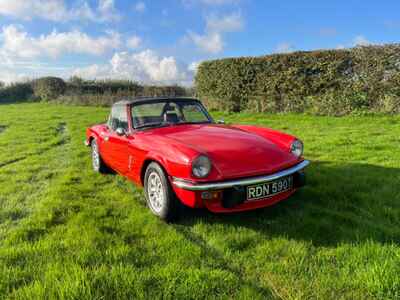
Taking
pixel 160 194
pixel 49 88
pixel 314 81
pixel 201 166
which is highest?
pixel 49 88

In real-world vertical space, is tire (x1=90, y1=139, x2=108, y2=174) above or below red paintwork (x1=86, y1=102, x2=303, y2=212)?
below

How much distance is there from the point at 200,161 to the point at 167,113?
170 centimetres

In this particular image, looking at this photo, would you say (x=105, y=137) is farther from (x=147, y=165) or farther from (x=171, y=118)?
(x=147, y=165)

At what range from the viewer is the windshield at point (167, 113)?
441 centimetres

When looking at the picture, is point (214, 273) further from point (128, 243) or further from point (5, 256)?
point (5, 256)

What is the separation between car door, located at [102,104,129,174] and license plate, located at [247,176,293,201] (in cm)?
180

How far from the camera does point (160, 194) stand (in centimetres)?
350

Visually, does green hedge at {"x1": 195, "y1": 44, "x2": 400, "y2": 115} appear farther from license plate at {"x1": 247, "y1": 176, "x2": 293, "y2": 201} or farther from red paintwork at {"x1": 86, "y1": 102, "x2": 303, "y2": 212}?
license plate at {"x1": 247, "y1": 176, "x2": 293, "y2": 201}

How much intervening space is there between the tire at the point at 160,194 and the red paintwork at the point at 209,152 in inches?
3.4

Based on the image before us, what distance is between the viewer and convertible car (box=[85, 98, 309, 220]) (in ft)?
10.0

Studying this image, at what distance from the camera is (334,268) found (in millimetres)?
2467

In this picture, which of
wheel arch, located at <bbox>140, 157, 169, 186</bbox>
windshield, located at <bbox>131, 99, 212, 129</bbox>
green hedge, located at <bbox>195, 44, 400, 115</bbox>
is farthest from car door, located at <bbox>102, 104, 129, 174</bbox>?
green hedge, located at <bbox>195, 44, 400, 115</bbox>

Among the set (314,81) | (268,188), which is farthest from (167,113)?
(314,81)

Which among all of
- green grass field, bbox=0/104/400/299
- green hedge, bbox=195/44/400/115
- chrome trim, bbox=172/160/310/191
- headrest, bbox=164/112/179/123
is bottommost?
green grass field, bbox=0/104/400/299
